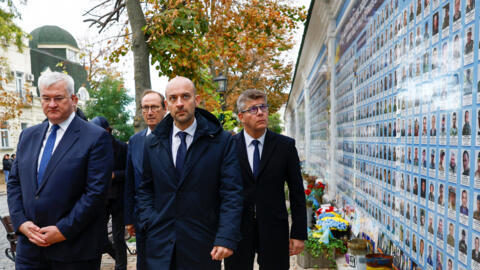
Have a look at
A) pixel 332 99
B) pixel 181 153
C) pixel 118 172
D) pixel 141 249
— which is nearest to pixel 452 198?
pixel 181 153

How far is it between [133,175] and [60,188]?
757mm

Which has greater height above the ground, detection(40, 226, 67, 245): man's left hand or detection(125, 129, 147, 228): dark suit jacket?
detection(125, 129, 147, 228): dark suit jacket

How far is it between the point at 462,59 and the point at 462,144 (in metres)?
0.49

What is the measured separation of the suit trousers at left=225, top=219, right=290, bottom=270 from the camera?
3.37m

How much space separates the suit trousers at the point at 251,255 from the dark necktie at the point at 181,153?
0.98 metres

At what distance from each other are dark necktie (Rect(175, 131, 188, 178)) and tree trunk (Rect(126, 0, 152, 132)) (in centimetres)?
488

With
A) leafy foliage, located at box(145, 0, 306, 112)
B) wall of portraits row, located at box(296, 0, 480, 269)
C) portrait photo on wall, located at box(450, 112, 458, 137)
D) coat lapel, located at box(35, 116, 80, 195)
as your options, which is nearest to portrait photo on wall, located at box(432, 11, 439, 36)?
wall of portraits row, located at box(296, 0, 480, 269)

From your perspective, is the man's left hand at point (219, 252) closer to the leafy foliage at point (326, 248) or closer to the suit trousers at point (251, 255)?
the suit trousers at point (251, 255)

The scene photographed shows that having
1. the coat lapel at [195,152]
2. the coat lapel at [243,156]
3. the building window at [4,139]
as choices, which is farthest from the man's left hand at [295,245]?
the building window at [4,139]

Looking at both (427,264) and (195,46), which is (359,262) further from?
(195,46)

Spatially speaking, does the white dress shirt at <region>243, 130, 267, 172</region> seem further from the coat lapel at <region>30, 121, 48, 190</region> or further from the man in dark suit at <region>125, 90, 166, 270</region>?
the coat lapel at <region>30, 121, 48, 190</region>

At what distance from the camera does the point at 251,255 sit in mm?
3424

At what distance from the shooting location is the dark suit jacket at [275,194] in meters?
3.42

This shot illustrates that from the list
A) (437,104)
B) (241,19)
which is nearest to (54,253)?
(437,104)
